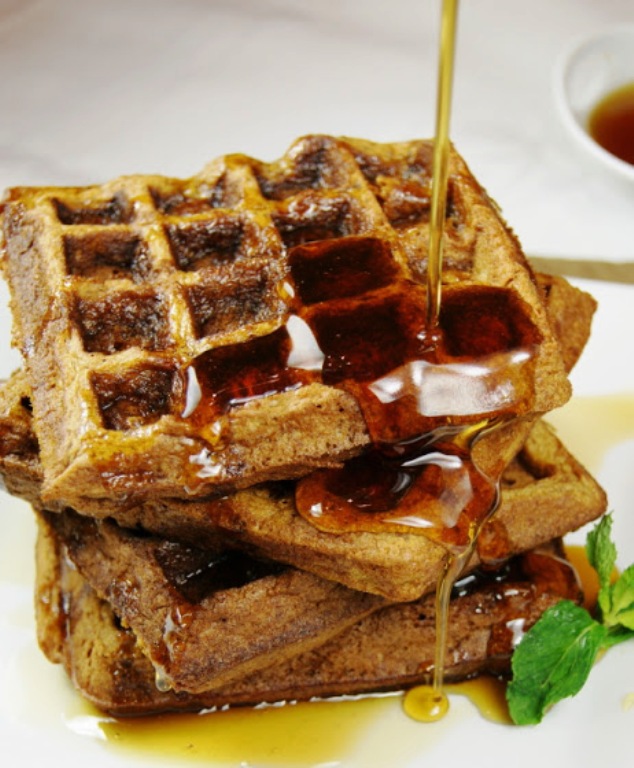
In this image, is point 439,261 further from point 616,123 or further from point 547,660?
point 616,123

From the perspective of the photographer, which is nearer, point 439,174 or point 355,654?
point 439,174

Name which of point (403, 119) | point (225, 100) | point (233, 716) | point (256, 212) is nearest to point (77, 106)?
point (225, 100)

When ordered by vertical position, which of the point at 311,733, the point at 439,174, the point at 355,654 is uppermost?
the point at 439,174

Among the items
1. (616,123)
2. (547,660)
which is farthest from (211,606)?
(616,123)

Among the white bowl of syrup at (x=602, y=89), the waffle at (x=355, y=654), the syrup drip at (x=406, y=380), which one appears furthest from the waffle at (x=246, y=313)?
the white bowl of syrup at (x=602, y=89)

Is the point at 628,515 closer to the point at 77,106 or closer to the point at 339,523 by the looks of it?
the point at 339,523

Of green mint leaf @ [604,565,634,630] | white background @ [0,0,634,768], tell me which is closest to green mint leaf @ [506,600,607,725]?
green mint leaf @ [604,565,634,630]

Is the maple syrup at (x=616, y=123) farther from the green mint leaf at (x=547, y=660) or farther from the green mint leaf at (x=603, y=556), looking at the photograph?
the green mint leaf at (x=547, y=660)
